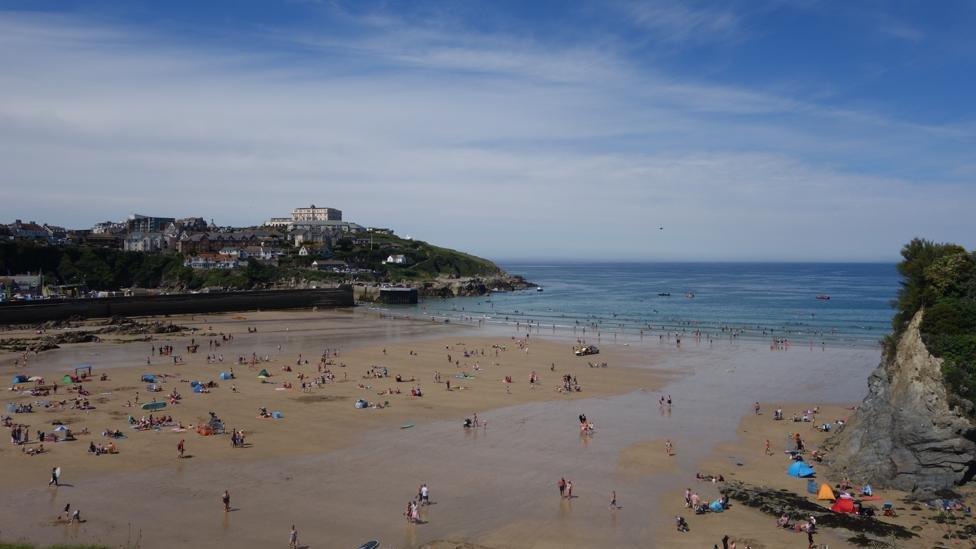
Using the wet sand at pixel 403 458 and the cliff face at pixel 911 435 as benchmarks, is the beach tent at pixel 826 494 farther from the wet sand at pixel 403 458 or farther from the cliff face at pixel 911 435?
the wet sand at pixel 403 458

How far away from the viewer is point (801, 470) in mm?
22281

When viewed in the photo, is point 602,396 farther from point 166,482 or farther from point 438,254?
point 438,254

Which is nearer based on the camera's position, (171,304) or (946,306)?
(946,306)

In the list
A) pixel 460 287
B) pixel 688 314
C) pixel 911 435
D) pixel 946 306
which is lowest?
pixel 688 314

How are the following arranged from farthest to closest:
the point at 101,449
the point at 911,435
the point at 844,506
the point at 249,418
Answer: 1. the point at 249,418
2. the point at 101,449
3. the point at 911,435
4. the point at 844,506

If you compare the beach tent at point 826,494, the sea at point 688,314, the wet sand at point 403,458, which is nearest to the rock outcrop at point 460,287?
the sea at point 688,314

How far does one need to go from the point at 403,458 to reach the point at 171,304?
5991 cm

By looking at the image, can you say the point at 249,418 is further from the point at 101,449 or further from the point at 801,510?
the point at 801,510

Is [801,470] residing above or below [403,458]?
above

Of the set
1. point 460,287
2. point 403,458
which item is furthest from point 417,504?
point 460,287

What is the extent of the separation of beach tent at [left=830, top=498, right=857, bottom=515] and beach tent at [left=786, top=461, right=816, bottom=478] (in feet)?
10.0

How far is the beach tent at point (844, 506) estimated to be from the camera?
1883 centimetres

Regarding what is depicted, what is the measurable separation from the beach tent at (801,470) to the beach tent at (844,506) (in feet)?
10.0

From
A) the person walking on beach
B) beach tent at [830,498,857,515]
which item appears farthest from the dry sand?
beach tent at [830,498,857,515]
